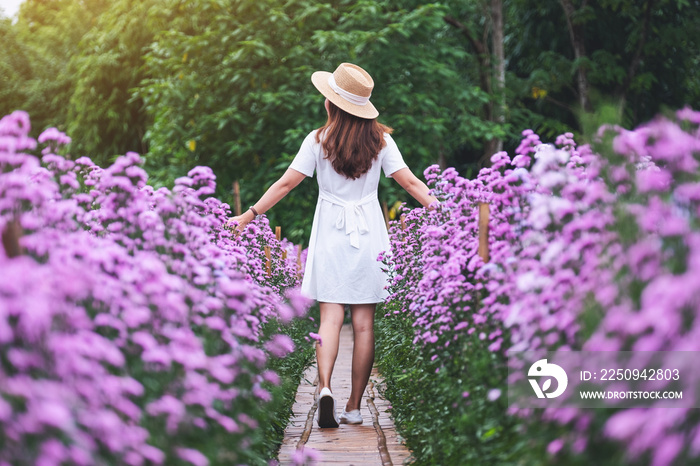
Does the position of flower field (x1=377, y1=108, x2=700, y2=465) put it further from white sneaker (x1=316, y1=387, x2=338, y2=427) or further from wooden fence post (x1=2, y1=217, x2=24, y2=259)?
wooden fence post (x1=2, y1=217, x2=24, y2=259)

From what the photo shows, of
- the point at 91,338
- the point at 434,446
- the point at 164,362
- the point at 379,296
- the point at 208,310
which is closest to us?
the point at 91,338

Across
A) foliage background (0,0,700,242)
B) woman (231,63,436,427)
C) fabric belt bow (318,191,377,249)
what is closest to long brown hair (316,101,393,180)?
woman (231,63,436,427)

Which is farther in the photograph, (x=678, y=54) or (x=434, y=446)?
(x=678, y=54)

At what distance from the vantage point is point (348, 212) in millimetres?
4312

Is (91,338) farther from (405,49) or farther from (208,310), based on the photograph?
(405,49)

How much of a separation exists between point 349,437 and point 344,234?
1157mm

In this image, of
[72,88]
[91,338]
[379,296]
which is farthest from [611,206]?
[72,88]

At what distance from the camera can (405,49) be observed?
1161 cm

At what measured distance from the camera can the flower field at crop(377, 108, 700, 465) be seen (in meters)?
1.64

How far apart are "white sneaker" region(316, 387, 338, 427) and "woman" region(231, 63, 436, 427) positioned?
0.04ft

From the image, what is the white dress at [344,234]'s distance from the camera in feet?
14.1

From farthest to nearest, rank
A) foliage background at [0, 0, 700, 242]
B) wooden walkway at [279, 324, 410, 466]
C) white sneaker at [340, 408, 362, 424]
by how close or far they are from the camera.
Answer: foliage background at [0, 0, 700, 242], white sneaker at [340, 408, 362, 424], wooden walkway at [279, 324, 410, 466]

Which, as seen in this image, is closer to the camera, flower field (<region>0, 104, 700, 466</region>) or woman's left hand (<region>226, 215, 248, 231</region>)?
flower field (<region>0, 104, 700, 466</region>)

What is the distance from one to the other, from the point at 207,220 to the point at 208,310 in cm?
68
